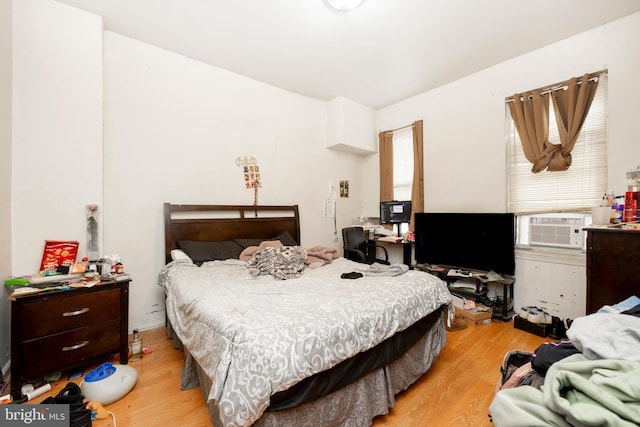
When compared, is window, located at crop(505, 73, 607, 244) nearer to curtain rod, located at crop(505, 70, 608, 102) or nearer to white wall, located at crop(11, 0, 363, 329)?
curtain rod, located at crop(505, 70, 608, 102)

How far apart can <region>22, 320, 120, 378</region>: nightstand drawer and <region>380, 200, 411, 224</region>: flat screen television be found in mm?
3396

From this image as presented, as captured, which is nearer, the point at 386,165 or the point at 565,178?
the point at 565,178

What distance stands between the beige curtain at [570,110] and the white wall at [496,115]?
0.14m

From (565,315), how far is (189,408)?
344cm

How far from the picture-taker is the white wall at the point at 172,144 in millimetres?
2611

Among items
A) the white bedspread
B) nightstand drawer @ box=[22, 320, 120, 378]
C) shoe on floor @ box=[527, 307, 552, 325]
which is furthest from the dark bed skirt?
shoe on floor @ box=[527, 307, 552, 325]

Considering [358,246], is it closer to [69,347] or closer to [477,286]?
[477,286]

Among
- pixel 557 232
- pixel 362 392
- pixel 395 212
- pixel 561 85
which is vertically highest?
pixel 561 85

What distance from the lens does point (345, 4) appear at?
Result: 2.16 metres

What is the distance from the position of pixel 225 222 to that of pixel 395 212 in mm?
2411

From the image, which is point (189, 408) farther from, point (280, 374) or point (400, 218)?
point (400, 218)

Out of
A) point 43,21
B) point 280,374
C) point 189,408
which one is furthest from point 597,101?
point 43,21

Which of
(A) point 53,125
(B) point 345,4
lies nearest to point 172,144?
(A) point 53,125

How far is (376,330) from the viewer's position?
1.50 meters
